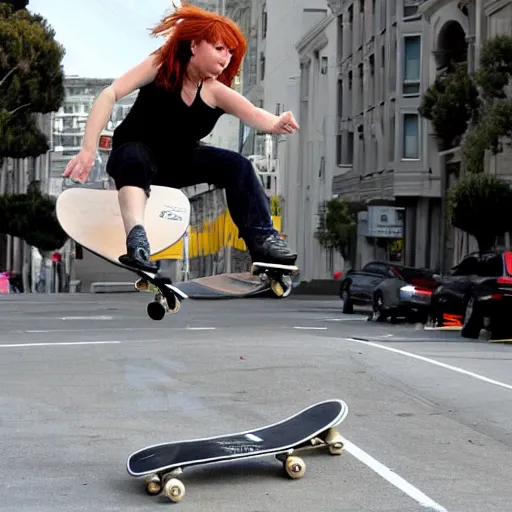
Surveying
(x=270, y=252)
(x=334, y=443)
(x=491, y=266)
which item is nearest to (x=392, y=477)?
(x=334, y=443)

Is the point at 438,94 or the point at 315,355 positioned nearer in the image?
the point at 315,355

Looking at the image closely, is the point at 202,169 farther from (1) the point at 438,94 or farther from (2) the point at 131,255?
(1) the point at 438,94

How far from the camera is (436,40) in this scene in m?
59.1

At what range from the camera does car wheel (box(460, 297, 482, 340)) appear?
107ft

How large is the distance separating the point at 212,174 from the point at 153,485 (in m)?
6.64

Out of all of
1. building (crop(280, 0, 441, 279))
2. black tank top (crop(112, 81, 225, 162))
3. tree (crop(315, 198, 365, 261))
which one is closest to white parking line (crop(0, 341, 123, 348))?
black tank top (crop(112, 81, 225, 162))

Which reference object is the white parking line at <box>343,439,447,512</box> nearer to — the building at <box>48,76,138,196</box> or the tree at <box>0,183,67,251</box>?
the tree at <box>0,183,67,251</box>

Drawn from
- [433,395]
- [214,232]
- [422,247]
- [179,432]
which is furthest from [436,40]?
[214,232]

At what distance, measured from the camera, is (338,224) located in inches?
2393

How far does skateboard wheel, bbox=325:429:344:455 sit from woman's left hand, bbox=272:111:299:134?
8.75 m

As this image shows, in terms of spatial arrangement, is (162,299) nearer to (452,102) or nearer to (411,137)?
(452,102)

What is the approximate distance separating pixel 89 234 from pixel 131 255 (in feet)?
1.06

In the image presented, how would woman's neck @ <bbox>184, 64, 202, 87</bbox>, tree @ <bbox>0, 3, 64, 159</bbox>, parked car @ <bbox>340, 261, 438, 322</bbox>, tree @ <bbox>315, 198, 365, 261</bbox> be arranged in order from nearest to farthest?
1. woman's neck @ <bbox>184, 64, 202, 87</bbox>
2. tree @ <bbox>0, 3, 64, 159</bbox>
3. parked car @ <bbox>340, 261, 438, 322</bbox>
4. tree @ <bbox>315, 198, 365, 261</bbox>

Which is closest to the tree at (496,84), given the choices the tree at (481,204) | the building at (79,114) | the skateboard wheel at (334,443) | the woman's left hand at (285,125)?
the tree at (481,204)
